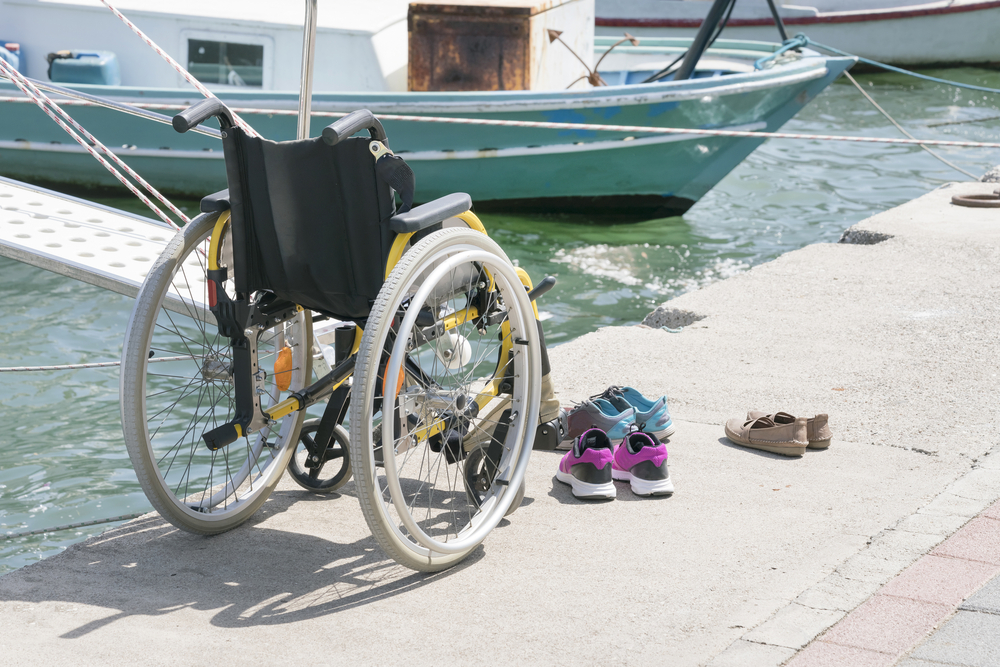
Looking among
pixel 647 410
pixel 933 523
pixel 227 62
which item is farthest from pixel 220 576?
pixel 227 62

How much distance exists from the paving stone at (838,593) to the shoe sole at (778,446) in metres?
0.86

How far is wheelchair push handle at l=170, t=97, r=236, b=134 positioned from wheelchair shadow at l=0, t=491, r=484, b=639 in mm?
1175

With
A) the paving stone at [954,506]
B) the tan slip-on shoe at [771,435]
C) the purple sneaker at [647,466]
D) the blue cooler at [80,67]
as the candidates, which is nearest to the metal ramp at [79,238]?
the purple sneaker at [647,466]

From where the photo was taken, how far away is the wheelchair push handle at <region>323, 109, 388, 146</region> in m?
2.45

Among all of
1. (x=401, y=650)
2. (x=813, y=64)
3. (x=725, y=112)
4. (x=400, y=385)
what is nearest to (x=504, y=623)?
(x=401, y=650)

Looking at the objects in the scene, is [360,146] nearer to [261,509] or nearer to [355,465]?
[355,465]

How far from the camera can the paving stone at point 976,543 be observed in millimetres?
2672

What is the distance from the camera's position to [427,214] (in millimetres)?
2637

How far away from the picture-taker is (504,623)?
8.11 ft

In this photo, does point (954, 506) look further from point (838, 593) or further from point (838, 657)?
point (838, 657)

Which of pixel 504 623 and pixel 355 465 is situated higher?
pixel 355 465

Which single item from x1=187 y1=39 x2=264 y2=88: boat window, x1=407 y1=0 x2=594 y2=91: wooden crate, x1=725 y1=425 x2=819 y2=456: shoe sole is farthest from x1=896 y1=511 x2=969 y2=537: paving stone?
x1=187 y1=39 x2=264 y2=88: boat window

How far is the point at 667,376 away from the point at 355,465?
→ 212cm

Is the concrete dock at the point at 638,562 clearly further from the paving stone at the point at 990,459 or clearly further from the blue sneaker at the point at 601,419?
the blue sneaker at the point at 601,419
